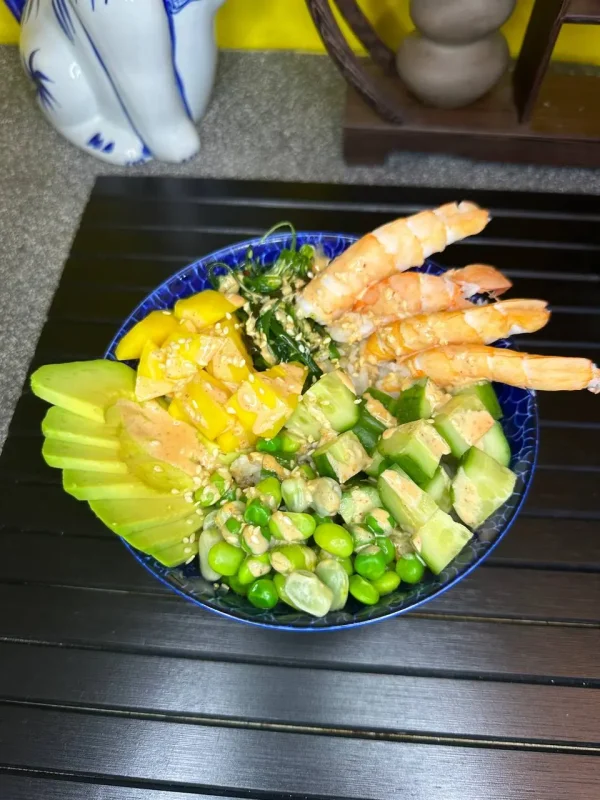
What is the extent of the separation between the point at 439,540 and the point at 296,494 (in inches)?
9.1

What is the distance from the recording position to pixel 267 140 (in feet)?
6.61

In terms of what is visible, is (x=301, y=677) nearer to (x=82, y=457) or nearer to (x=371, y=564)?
(x=371, y=564)

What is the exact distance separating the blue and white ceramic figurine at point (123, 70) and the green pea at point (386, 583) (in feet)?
4.29

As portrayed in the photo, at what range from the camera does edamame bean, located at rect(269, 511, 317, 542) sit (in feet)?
3.32

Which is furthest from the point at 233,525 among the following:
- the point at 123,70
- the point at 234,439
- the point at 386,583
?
the point at 123,70

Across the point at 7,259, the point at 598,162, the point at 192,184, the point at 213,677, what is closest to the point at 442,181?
the point at 598,162

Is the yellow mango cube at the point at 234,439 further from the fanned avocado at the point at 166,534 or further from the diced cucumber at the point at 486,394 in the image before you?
the diced cucumber at the point at 486,394

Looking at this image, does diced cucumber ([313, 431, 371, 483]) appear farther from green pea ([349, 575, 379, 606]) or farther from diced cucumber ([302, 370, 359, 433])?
green pea ([349, 575, 379, 606])

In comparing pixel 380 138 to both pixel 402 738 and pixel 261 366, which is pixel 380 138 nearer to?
pixel 261 366

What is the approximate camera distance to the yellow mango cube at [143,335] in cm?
112

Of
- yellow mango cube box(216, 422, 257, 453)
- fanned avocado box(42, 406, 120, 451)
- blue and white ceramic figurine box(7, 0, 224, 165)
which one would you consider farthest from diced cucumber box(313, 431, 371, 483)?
blue and white ceramic figurine box(7, 0, 224, 165)

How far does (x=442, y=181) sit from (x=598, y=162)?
0.43m

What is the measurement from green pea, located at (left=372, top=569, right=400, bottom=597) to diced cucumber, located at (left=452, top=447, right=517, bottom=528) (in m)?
0.14

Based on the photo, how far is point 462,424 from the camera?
1.05 metres
